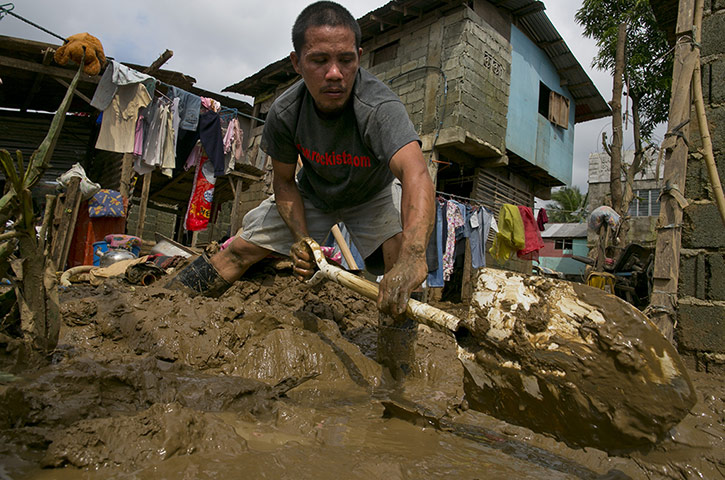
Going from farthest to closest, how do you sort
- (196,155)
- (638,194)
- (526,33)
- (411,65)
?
(638,194) < (526,33) < (411,65) < (196,155)

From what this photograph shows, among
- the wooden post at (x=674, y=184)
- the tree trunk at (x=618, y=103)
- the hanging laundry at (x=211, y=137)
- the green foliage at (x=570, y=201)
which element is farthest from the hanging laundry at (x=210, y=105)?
the green foliage at (x=570, y=201)

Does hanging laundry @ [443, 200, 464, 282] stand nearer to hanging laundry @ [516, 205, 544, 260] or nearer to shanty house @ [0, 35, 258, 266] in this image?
hanging laundry @ [516, 205, 544, 260]

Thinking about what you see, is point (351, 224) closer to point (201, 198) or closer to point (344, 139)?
point (344, 139)

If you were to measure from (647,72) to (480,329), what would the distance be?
12.8 meters

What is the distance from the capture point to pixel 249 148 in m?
11.4

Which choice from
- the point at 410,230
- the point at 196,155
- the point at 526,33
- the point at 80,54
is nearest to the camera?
the point at 410,230

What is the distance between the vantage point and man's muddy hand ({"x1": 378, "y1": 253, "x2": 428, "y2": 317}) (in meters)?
1.69

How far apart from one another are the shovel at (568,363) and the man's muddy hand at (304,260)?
1059 mm

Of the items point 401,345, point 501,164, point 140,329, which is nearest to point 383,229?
point 401,345

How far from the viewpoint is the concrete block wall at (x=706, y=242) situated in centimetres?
314

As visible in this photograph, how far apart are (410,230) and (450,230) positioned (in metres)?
6.43

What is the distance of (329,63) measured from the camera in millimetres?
2285

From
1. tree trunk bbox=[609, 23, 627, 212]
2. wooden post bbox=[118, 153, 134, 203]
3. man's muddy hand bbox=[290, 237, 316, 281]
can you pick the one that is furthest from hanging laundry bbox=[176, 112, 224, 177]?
tree trunk bbox=[609, 23, 627, 212]

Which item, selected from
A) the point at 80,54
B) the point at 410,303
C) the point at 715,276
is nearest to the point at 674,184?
the point at 715,276
